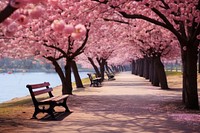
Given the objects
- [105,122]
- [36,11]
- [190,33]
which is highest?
[190,33]

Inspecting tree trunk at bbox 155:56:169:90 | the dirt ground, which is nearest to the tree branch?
the dirt ground

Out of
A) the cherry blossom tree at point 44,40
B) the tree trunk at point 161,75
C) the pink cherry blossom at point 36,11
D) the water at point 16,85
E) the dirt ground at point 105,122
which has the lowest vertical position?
the water at point 16,85

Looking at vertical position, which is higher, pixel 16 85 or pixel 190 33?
pixel 190 33

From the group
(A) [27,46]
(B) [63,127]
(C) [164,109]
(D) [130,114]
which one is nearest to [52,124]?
(B) [63,127]

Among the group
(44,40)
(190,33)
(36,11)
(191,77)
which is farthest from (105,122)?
(44,40)

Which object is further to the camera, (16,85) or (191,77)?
(16,85)

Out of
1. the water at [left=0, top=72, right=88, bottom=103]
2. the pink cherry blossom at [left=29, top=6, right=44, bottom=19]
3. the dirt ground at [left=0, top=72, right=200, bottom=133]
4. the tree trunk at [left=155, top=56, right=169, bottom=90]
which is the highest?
the pink cherry blossom at [left=29, top=6, right=44, bottom=19]

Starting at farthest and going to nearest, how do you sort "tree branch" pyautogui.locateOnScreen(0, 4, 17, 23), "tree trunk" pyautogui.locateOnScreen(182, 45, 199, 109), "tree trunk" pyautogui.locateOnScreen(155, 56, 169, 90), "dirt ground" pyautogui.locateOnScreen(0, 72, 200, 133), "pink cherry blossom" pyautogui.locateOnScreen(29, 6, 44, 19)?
1. "tree trunk" pyautogui.locateOnScreen(155, 56, 169, 90)
2. "tree trunk" pyautogui.locateOnScreen(182, 45, 199, 109)
3. "dirt ground" pyautogui.locateOnScreen(0, 72, 200, 133)
4. "tree branch" pyautogui.locateOnScreen(0, 4, 17, 23)
5. "pink cherry blossom" pyautogui.locateOnScreen(29, 6, 44, 19)

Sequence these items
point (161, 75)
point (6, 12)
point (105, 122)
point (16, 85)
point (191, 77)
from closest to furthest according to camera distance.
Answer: point (6, 12) < point (105, 122) < point (191, 77) < point (161, 75) < point (16, 85)

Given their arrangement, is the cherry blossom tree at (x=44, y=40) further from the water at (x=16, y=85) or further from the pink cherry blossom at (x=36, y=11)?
the water at (x=16, y=85)

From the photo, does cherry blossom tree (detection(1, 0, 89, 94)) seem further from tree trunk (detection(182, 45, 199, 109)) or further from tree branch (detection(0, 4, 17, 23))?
tree branch (detection(0, 4, 17, 23))

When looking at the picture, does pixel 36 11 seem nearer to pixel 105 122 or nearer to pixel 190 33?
pixel 105 122

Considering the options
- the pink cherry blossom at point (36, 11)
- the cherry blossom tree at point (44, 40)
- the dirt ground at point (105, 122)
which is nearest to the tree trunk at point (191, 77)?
the dirt ground at point (105, 122)

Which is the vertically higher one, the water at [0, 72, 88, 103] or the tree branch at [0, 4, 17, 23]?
the tree branch at [0, 4, 17, 23]
